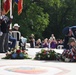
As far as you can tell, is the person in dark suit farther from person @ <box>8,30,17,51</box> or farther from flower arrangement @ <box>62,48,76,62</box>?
flower arrangement @ <box>62,48,76,62</box>

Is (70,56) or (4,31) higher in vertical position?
(4,31)

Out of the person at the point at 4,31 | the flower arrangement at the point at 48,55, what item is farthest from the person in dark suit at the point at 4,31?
the flower arrangement at the point at 48,55

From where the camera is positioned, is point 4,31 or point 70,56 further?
point 4,31

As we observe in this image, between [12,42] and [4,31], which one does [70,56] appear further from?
[12,42]

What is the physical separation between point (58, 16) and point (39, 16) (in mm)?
9032

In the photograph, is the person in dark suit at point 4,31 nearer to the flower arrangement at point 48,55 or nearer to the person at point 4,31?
the person at point 4,31

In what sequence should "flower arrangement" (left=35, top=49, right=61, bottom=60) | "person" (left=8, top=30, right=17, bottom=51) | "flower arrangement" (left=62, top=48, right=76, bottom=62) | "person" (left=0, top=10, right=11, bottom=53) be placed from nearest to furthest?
"flower arrangement" (left=62, top=48, right=76, bottom=62), "flower arrangement" (left=35, top=49, right=61, bottom=60), "person" (left=0, top=10, right=11, bottom=53), "person" (left=8, top=30, right=17, bottom=51)

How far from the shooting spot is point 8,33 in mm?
16422

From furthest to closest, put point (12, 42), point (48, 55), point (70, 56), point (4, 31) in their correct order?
point (12, 42), point (4, 31), point (48, 55), point (70, 56)

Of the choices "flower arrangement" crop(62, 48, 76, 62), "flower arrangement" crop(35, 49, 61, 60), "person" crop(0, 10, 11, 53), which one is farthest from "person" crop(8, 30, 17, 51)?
"flower arrangement" crop(62, 48, 76, 62)

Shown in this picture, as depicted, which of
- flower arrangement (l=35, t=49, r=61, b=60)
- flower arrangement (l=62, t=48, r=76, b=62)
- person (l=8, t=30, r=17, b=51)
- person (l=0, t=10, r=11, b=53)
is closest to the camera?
flower arrangement (l=62, t=48, r=76, b=62)

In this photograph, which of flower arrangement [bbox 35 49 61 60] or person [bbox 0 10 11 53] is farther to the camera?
person [bbox 0 10 11 53]

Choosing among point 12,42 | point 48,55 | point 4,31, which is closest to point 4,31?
point 4,31

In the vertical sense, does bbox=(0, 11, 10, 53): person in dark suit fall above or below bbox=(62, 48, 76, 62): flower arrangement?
above
